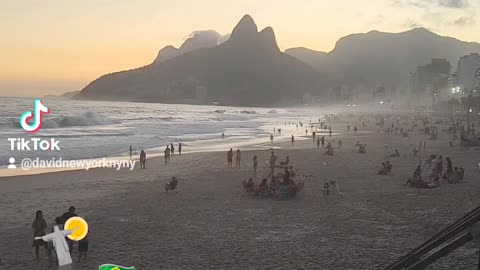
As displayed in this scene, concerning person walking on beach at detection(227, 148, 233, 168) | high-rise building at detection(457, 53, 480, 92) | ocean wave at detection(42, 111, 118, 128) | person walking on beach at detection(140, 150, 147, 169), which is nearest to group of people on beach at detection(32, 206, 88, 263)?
person walking on beach at detection(140, 150, 147, 169)

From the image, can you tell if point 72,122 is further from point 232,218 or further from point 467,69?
point 467,69

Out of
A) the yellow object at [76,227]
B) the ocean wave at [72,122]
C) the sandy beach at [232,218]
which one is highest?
the ocean wave at [72,122]

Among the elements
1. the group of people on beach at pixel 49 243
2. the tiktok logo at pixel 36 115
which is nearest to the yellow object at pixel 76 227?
the group of people on beach at pixel 49 243

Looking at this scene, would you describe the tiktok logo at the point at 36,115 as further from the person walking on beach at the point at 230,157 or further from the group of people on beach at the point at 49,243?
the group of people on beach at the point at 49,243

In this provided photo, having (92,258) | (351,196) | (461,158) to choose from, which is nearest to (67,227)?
(92,258)

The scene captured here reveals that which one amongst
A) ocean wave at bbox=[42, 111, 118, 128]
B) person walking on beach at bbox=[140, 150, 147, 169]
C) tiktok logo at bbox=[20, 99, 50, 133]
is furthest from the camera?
ocean wave at bbox=[42, 111, 118, 128]

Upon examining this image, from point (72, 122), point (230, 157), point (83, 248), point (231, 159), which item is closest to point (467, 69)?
point (72, 122)

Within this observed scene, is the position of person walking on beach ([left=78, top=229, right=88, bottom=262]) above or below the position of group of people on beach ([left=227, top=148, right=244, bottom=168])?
below

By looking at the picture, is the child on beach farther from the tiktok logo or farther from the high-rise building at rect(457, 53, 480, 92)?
the high-rise building at rect(457, 53, 480, 92)
